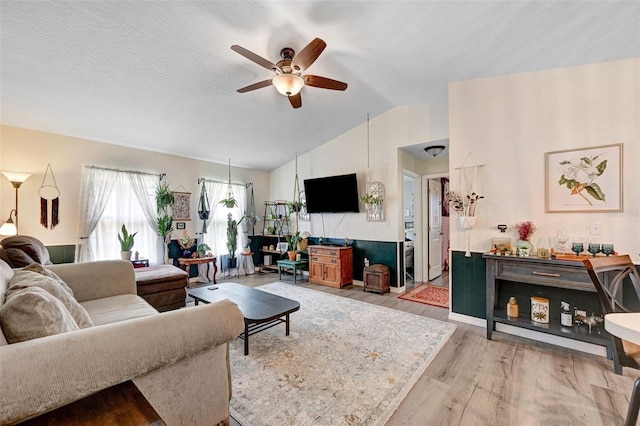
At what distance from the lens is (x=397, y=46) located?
8.43 feet

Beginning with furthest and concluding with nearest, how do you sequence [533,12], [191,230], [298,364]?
1. [191,230]
2. [298,364]
3. [533,12]

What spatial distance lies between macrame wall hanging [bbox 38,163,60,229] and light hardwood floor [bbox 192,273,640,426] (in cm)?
502

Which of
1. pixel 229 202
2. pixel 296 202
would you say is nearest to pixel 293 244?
pixel 296 202

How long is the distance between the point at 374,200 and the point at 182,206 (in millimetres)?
3704

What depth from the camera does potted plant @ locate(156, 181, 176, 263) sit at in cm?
468

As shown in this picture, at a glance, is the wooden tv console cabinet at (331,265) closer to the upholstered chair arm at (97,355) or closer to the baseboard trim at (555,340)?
the baseboard trim at (555,340)

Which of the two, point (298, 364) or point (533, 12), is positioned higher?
point (533, 12)

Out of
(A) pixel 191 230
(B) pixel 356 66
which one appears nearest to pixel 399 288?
(B) pixel 356 66

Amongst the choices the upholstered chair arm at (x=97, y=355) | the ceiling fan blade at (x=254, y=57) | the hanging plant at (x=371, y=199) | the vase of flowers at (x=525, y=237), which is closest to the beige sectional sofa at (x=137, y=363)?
the upholstered chair arm at (x=97, y=355)

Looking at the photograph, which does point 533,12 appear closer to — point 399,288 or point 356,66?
point 356,66

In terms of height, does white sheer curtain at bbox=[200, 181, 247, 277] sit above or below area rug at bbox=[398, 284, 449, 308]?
above

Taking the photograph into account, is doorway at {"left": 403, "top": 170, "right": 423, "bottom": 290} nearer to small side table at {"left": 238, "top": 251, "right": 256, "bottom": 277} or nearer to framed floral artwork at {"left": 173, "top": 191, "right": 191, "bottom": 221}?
small side table at {"left": 238, "top": 251, "right": 256, "bottom": 277}

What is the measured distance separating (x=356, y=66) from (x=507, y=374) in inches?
131

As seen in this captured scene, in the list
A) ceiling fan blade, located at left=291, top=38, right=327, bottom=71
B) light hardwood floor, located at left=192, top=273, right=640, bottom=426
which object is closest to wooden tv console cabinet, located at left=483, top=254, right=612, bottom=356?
light hardwood floor, located at left=192, top=273, right=640, bottom=426
